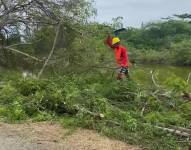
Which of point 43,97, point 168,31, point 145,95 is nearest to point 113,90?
point 145,95

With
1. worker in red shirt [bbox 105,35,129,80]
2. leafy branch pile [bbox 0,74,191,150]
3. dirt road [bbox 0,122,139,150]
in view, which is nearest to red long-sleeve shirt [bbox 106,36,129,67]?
worker in red shirt [bbox 105,35,129,80]

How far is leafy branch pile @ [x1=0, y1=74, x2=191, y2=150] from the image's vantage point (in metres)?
8.12

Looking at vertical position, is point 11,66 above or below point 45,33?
below

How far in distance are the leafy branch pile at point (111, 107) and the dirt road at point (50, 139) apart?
0.98ft

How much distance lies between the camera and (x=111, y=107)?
365 inches

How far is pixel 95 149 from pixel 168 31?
168 feet

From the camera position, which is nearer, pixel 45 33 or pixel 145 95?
pixel 145 95

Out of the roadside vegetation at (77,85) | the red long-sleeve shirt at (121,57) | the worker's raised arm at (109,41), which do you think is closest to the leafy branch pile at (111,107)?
the roadside vegetation at (77,85)

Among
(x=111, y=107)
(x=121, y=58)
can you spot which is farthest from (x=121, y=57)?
(x=111, y=107)

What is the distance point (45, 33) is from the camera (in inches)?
602

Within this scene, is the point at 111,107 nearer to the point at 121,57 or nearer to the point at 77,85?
the point at 77,85

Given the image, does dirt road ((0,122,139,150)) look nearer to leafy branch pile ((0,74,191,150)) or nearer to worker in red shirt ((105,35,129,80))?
leafy branch pile ((0,74,191,150))

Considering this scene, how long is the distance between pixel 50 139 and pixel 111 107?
5.80 feet

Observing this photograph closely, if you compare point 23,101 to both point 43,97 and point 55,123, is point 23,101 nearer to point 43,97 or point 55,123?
point 43,97
